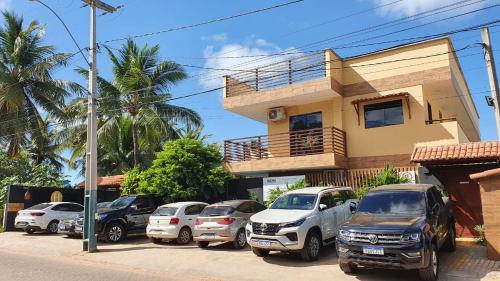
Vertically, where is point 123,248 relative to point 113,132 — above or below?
below

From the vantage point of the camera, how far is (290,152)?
1956cm

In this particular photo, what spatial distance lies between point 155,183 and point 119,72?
32.7 ft

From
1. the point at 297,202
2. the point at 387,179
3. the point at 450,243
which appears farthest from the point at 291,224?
the point at 387,179

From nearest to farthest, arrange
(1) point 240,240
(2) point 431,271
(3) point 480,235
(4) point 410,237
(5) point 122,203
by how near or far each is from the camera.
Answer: (4) point 410,237, (2) point 431,271, (3) point 480,235, (1) point 240,240, (5) point 122,203

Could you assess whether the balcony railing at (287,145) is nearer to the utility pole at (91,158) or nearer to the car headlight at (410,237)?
the utility pole at (91,158)

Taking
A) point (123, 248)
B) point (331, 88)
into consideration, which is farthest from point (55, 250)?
point (331, 88)

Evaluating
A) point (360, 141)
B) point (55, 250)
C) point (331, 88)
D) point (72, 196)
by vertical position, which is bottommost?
point (55, 250)

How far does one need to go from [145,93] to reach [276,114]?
30.3 feet

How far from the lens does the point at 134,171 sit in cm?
2166

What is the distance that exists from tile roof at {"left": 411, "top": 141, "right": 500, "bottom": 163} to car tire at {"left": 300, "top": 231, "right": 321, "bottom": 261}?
4184 millimetres

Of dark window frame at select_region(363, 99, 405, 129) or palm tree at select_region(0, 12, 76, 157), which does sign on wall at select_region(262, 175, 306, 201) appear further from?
palm tree at select_region(0, 12, 76, 157)

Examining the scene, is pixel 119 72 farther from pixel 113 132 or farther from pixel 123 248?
pixel 123 248

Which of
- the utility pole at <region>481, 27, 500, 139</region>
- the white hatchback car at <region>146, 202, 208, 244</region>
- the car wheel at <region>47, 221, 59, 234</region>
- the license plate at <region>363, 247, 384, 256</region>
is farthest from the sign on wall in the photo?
the car wheel at <region>47, 221, 59, 234</region>

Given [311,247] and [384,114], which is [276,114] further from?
[311,247]
